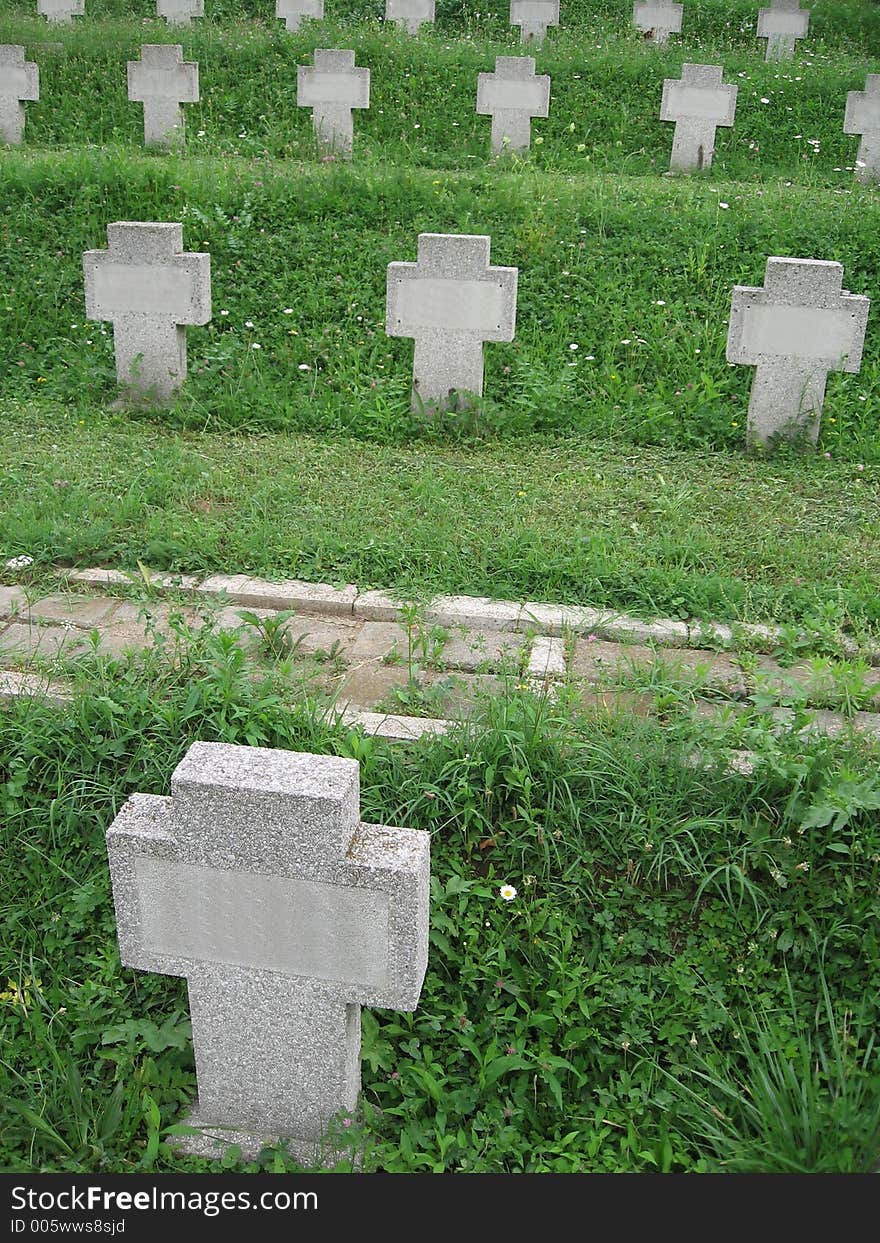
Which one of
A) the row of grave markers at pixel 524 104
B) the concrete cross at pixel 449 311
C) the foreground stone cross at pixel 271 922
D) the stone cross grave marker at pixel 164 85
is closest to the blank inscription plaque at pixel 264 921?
the foreground stone cross at pixel 271 922

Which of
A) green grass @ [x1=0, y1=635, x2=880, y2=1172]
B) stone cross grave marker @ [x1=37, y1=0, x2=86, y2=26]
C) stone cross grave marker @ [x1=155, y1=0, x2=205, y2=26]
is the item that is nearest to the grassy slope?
green grass @ [x1=0, y1=635, x2=880, y2=1172]

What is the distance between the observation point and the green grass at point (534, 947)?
9.49 ft

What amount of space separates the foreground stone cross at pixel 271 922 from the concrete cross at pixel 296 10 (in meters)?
13.9

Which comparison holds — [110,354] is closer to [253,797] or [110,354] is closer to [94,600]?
[94,600]

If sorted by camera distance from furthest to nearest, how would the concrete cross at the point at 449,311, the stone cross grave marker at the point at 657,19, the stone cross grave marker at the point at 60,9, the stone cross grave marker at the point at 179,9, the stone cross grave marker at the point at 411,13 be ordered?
the stone cross grave marker at the point at 60,9, the stone cross grave marker at the point at 179,9, the stone cross grave marker at the point at 411,13, the stone cross grave marker at the point at 657,19, the concrete cross at the point at 449,311

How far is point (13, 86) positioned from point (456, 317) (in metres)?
6.64

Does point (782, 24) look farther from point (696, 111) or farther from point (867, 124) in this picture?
point (696, 111)

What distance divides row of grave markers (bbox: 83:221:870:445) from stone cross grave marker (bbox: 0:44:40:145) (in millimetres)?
5235

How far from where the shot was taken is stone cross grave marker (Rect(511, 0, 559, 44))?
13.8m

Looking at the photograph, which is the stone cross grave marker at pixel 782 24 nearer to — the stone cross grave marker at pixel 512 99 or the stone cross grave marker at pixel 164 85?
the stone cross grave marker at pixel 512 99

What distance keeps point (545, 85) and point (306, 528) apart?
22.5 ft

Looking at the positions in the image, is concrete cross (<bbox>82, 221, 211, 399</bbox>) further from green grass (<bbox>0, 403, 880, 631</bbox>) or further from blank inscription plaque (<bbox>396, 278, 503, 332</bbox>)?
blank inscription plaque (<bbox>396, 278, 503, 332</bbox>)

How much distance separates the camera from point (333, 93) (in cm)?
1037

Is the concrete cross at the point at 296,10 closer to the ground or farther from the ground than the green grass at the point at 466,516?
farther from the ground
